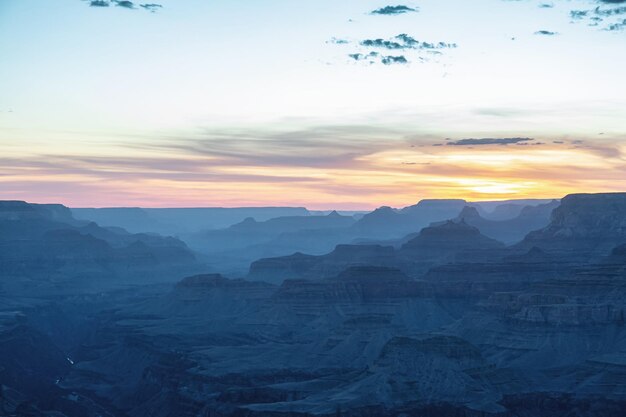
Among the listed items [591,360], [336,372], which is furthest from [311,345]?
[591,360]

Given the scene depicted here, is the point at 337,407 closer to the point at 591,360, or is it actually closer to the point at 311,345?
the point at 591,360

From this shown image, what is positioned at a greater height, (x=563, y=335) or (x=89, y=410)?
(x=563, y=335)

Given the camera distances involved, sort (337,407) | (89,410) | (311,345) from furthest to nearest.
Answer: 1. (311,345)
2. (89,410)
3. (337,407)

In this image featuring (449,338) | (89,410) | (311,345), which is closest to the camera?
(449,338)

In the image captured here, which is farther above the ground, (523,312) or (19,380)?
(523,312)

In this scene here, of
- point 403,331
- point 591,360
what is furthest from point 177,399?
point 591,360

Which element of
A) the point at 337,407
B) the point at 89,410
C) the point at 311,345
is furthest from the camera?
the point at 311,345

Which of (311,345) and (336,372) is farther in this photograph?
(311,345)

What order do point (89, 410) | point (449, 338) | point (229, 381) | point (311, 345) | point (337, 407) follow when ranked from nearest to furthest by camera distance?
1. point (337, 407)
2. point (449, 338)
3. point (229, 381)
4. point (89, 410)
5. point (311, 345)

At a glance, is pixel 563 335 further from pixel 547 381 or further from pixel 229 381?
pixel 229 381
